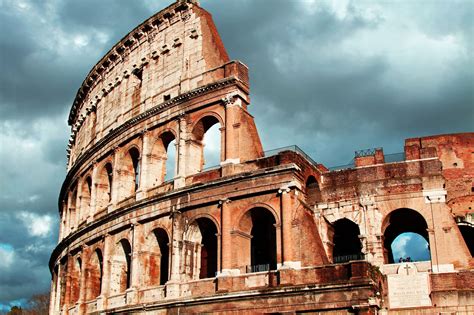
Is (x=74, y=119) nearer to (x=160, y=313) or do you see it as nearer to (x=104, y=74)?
(x=104, y=74)

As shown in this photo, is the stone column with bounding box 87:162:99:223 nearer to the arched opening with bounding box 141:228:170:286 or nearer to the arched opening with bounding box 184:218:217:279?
the arched opening with bounding box 141:228:170:286

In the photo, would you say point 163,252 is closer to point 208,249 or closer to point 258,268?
point 208,249

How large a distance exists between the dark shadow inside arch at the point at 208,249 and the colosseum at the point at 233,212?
53mm

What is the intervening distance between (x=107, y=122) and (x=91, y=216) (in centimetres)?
476

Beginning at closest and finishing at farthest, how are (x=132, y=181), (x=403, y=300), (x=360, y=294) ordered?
(x=360, y=294) → (x=403, y=300) → (x=132, y=181)

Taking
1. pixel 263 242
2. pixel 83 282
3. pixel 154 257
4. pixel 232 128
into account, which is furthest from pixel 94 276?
pixel 232 128

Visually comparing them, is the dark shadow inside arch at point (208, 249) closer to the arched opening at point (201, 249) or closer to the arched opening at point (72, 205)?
the arched opening at point (201, 249)

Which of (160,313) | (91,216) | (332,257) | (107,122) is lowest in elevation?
(160,313)

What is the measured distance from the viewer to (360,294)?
699 inches

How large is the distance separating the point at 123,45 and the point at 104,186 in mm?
6821

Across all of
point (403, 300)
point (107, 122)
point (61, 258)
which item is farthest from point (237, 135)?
point (61, 258)

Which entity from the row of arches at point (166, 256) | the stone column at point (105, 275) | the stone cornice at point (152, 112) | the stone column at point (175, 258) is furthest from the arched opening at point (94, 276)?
the stone column at point (175, 258)

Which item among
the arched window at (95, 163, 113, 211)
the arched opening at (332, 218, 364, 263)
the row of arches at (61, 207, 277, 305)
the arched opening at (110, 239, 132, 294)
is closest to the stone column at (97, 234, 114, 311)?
the row of arches at (61, 207, 277, 305)

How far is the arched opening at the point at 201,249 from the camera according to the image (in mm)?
21922
